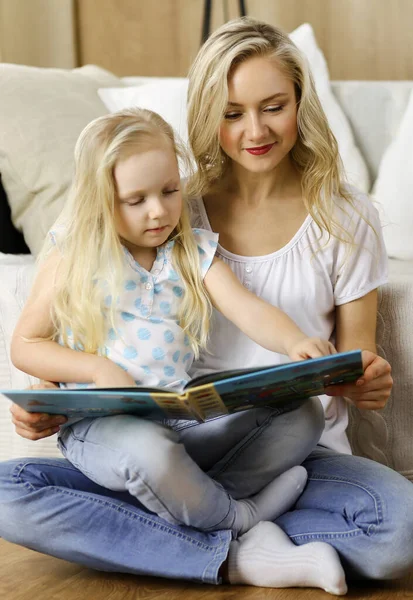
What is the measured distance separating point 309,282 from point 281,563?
0.46 m

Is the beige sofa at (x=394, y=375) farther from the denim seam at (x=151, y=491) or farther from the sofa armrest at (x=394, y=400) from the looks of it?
the denim seam at (x=151, y=491)

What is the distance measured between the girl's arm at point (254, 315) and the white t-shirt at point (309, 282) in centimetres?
10

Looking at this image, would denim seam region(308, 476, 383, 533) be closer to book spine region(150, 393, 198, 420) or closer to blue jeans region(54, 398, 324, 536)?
blue jeans region(54, 398, 324, 536)

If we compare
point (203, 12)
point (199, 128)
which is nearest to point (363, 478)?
point (199, 128)

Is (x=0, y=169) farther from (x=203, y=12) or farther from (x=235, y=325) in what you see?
(x=203, y=12)

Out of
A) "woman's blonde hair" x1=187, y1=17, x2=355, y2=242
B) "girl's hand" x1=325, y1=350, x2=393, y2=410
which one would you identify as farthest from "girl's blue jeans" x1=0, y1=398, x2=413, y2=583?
"woman's blonde hair" x1=187, y1=17, x2=355, y2=242

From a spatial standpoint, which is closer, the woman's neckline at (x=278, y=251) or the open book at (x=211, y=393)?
the open book at (x=211, y=393)

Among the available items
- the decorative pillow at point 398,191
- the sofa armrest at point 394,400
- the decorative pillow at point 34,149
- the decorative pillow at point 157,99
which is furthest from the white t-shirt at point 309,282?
the decorative pillow at point 157,99

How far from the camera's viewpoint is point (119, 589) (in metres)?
1.32

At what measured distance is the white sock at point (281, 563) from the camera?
124cm

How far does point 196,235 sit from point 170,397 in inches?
15.5

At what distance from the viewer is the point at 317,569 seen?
48.9 inches

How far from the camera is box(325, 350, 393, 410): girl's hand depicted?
1.27 metres

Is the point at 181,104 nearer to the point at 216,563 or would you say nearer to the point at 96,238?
the point at 96,238
